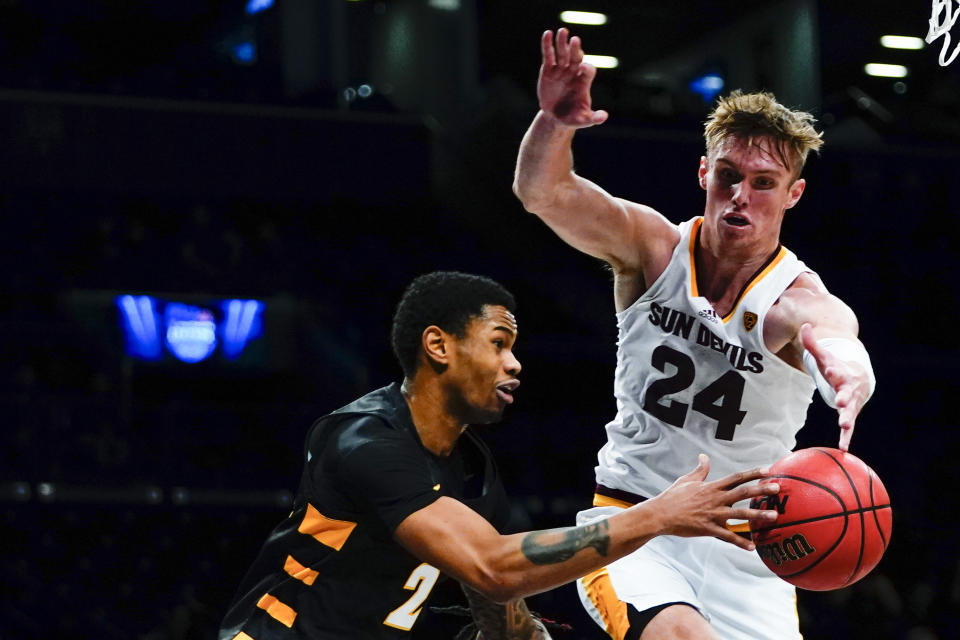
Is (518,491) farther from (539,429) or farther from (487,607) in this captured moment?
(487,607)

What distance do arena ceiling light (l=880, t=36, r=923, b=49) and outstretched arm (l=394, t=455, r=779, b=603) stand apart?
1070 cm

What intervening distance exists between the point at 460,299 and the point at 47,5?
10.7 metres

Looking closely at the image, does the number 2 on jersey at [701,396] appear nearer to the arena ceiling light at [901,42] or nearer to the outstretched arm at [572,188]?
the outstretched arm at [572,188]

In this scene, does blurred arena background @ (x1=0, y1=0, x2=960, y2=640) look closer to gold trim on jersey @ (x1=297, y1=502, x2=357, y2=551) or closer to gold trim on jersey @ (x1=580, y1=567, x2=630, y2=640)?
gold trim on jersey @ (x1=580, y1=567, x2=630, y2=640)

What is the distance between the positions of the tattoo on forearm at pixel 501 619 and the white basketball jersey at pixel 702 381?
0.78 m

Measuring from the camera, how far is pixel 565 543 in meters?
3.45

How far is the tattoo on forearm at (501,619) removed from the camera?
3.93 m

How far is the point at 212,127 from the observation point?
38.4 ft

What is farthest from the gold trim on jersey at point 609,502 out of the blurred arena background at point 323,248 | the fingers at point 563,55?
the blurred arena background at point 323,248

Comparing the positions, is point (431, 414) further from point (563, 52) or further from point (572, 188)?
point (563, 52)

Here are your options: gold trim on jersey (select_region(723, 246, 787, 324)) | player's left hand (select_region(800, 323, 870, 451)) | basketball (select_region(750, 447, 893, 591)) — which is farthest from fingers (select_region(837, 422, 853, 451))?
gold trim on jersey (select_region(723, 246, 787, 324))

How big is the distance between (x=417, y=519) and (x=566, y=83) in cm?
147

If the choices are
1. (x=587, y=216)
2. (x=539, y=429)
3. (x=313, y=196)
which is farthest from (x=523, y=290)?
(x=587, y=216)

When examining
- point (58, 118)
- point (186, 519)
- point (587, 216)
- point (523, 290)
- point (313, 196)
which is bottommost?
point (186, 519)
